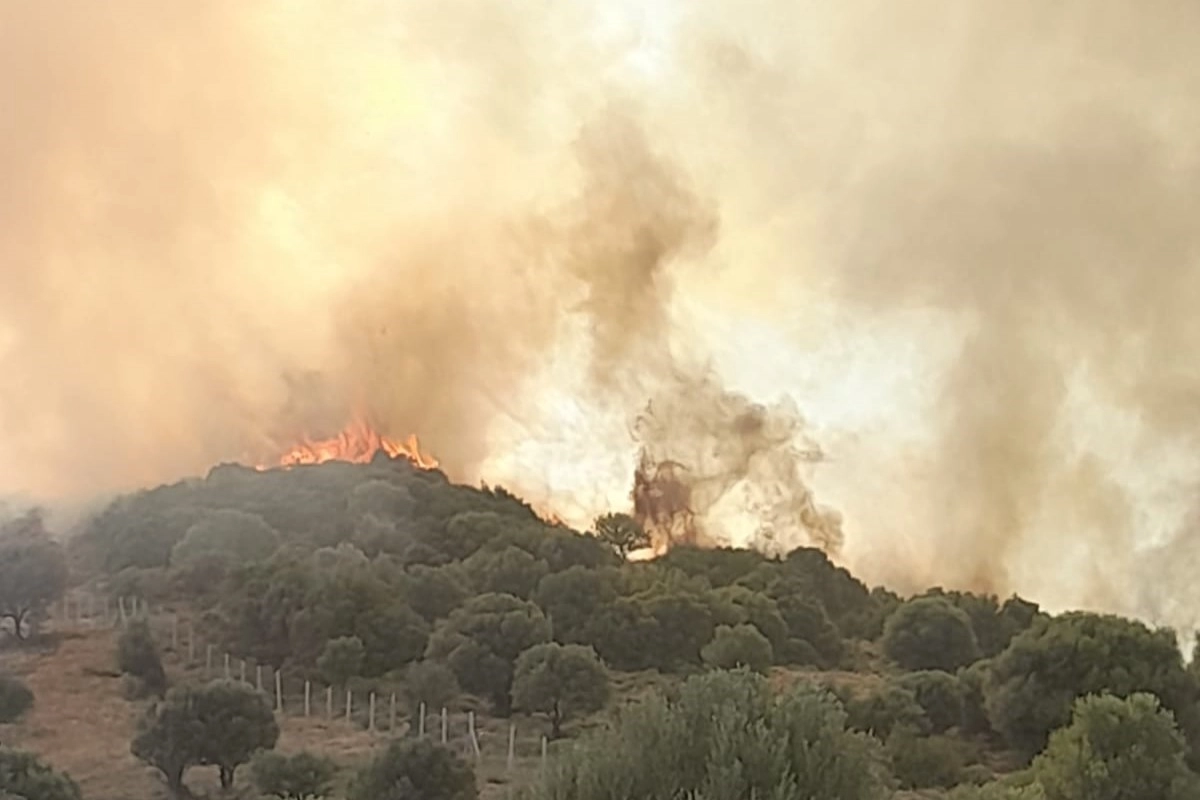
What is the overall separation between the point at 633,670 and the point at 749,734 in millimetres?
28357

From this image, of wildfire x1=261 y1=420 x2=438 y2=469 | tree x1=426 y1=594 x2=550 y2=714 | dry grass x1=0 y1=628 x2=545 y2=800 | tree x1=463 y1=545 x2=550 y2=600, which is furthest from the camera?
wildfire x1=261 y1=420 x2=438 y2=469

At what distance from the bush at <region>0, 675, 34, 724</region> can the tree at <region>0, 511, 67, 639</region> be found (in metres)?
8.06

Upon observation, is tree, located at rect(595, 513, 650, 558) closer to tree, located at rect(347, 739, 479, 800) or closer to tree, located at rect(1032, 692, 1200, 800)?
tree, located at rect(347, 739, 479, 800)

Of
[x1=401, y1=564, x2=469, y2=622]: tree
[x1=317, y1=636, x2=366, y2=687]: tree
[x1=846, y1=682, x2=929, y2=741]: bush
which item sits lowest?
[x1=846, y1=682, x2=929, y2=741]: bush

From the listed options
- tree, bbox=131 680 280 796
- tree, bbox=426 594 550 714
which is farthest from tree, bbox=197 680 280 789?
tree, bbox=426 594 550 714

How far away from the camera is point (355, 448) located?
272ft

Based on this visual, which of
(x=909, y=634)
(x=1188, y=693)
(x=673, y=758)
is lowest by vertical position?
(x=673, y=758)

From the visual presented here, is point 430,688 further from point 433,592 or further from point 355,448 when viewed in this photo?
point 355,448

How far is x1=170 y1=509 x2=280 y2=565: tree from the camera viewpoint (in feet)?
167

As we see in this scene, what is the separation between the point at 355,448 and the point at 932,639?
145ft

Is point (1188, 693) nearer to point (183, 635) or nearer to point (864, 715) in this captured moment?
point (864, 715)

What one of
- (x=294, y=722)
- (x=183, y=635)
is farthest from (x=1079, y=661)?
(x=183, y=635)

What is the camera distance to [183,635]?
145 feet

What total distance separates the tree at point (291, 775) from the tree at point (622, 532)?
39.6 m
